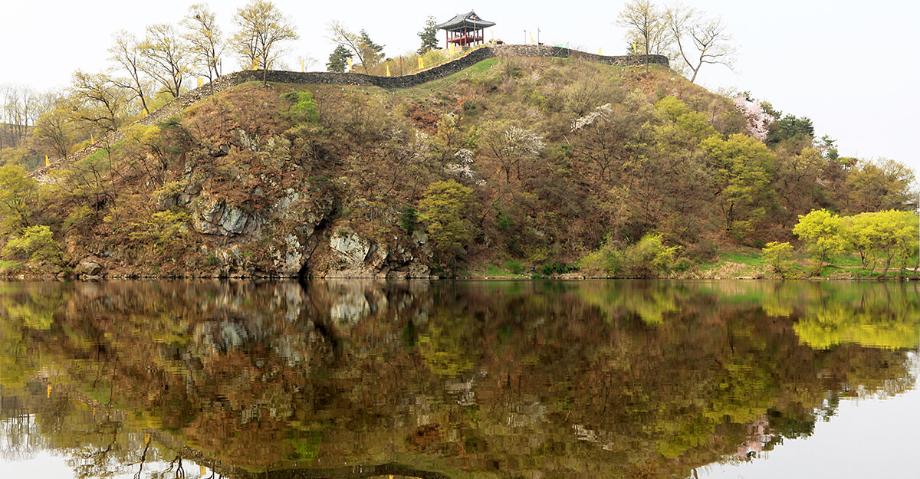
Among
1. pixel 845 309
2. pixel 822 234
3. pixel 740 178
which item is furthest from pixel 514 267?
pixel 845 309

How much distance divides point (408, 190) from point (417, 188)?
0.89 m

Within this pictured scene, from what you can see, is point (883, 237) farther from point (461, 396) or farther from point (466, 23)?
point (466, 23)

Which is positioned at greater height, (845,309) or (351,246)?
(351,246)

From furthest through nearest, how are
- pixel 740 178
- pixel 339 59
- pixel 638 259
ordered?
pixel 339 59 < pixel 740 178 < pixel 638 259

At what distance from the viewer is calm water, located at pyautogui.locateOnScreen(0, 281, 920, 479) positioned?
1086 centimetres


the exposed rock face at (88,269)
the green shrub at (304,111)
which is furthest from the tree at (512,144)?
the exposed rock face at (88,269)

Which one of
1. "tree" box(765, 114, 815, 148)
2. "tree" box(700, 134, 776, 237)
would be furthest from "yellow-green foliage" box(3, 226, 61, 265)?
"tree" box(765, 114, 815, 148)

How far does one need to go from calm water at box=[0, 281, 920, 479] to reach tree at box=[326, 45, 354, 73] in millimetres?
67741

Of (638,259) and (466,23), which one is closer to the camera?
(638,259)

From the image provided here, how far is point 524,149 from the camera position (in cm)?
6938

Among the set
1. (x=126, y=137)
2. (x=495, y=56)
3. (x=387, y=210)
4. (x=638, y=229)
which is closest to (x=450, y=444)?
(x=387, y=210)

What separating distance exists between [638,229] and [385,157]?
26109mm

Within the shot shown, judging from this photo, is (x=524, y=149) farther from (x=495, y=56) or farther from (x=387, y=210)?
(x=495, y=56)

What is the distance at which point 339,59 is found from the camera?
304 feet
